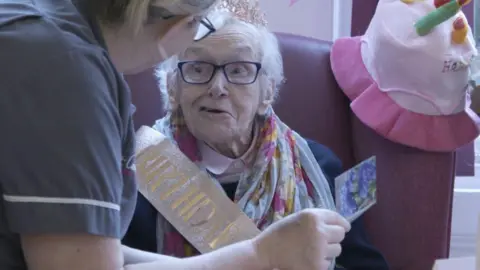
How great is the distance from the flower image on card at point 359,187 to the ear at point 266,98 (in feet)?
1.03

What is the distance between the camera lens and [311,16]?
2.15m

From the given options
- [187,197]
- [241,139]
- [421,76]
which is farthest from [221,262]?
[421,76]

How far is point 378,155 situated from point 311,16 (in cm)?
71

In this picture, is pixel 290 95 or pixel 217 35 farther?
pixel 290 95

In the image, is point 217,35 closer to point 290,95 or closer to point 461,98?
point 290,95

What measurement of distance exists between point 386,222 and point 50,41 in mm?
1083

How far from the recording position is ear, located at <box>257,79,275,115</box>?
5.08ft

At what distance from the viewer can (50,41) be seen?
2.29 ft

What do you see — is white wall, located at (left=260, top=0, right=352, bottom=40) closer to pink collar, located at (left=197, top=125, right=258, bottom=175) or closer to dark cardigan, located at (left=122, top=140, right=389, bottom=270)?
dark cardigan, located at (left=122, top=140, right=389, bottom=270)

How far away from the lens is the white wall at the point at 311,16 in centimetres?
213

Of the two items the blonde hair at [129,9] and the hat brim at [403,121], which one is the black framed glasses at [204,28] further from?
the hat brim at [403,121]

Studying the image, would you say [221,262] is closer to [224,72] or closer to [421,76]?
[224,72]

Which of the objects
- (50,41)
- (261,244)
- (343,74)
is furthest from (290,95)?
(50,41)

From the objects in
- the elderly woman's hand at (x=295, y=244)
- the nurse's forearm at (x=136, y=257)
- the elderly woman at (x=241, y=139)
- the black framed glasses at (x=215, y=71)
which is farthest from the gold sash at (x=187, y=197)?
the elderly woman's hand at (x=295, y=244)
